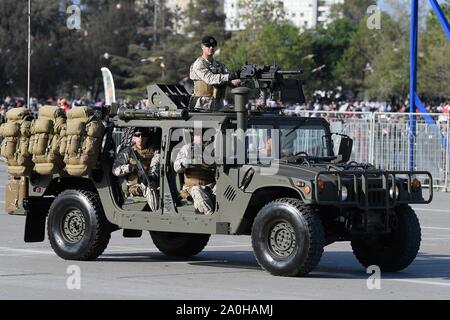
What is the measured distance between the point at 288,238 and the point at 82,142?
9.94 ft

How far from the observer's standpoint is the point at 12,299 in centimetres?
1129

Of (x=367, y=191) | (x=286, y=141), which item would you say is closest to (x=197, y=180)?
(x=286, y=141)

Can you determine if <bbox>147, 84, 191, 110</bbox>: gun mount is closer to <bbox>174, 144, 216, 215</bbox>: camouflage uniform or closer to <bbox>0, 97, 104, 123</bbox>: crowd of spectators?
<bbox>174, 144, 216, 215</bbox>: camouflage uniform

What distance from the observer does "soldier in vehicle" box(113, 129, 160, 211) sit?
14.2 meters

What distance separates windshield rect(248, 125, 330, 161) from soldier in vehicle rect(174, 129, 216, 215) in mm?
553

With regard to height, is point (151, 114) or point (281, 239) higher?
point (151, 114)

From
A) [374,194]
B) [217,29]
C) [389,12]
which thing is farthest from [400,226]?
[217,29]

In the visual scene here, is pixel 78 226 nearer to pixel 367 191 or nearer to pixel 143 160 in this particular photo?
pixel 143 160

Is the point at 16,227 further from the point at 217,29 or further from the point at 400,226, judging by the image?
the point at 217,29

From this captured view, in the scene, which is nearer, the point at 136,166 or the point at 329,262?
the point at 136,166

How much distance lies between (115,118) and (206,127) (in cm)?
151

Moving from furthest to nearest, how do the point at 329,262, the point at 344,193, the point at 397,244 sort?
the point at 329,262 < the point at 397,244 < the point at 344,193

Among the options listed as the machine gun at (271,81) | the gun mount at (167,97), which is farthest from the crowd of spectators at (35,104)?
the machine gun at (271,81)

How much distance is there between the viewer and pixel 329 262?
15.0 m
